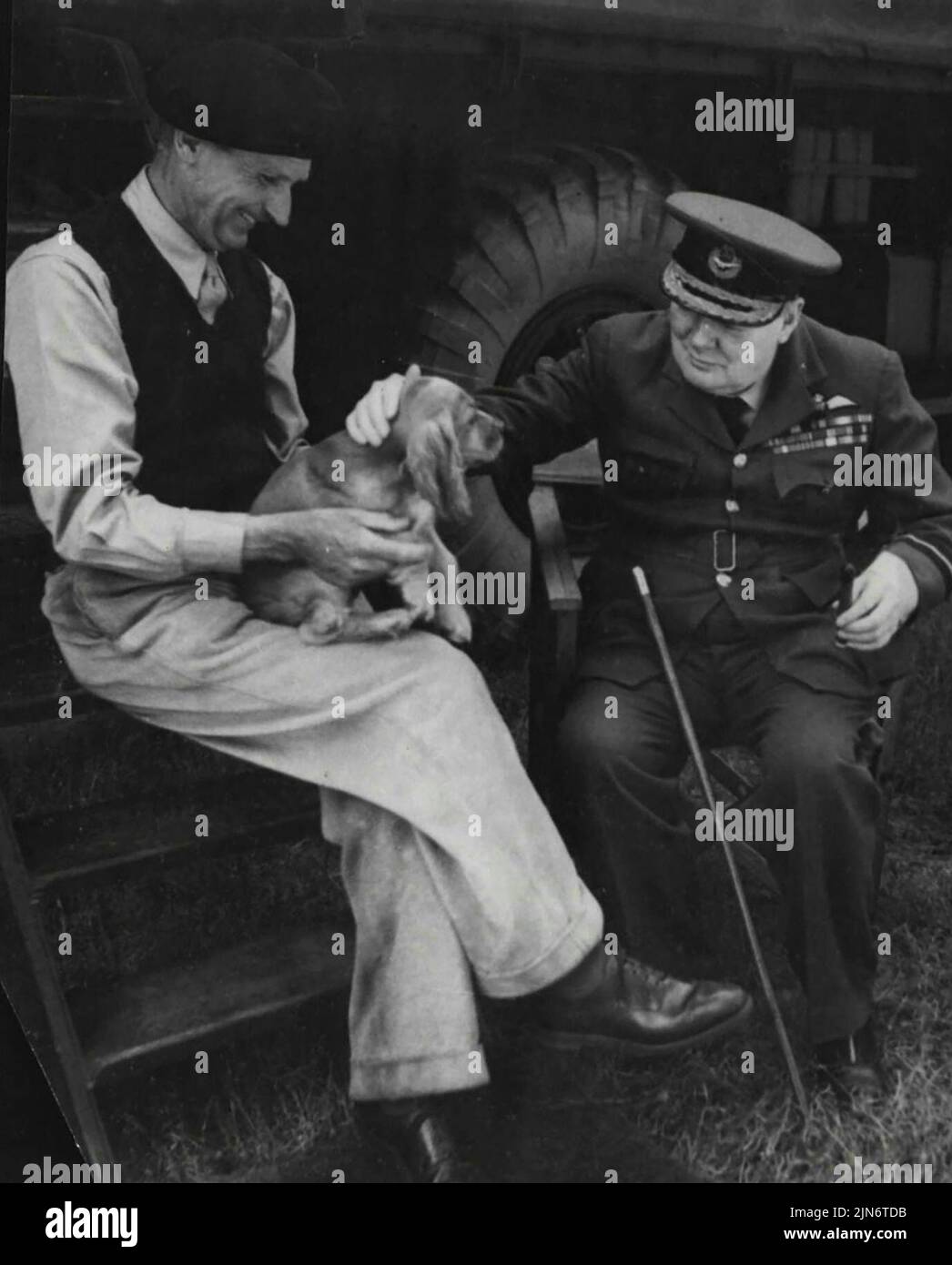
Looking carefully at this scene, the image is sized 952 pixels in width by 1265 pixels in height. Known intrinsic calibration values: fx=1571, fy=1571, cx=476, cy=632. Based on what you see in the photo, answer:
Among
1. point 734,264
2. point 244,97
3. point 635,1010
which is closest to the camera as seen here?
point 244,97

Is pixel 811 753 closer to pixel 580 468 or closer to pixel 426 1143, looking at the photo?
pixel 580 468

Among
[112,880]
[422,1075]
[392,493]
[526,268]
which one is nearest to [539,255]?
[526,268]

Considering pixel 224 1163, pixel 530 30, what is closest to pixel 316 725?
pixel 224 1163

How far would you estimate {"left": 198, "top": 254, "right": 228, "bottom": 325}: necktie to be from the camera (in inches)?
115

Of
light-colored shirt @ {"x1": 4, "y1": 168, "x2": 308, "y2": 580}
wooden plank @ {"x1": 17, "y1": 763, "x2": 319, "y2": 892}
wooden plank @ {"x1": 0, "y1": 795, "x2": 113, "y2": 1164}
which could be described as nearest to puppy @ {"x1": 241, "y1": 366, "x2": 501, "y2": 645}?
light-colored shirt @ {"x1": 4, "y1": 168, "x2": 308, "y2": 580}

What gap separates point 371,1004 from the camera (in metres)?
3.02

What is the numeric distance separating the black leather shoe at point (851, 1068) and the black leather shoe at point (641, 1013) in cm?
19

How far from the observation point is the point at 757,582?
3.12m

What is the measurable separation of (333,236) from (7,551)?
0.86m

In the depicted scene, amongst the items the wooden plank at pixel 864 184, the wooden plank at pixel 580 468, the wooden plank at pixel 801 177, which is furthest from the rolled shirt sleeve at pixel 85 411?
the wooden plank at pixel 864 184

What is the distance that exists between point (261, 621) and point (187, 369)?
0.49 m

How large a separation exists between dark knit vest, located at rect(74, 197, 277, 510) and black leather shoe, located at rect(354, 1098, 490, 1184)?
3.91 ft

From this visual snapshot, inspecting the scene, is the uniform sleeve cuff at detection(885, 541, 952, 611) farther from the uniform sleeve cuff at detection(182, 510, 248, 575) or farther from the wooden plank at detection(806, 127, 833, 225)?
the uniform sleeve cuff at detection(182, 510, 248, 575)

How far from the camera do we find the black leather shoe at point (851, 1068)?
3094 mm
